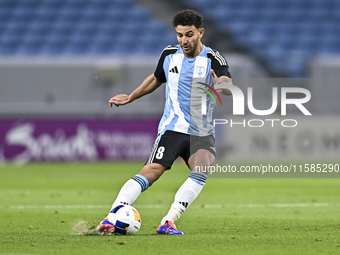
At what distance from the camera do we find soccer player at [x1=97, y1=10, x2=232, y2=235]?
559 cm

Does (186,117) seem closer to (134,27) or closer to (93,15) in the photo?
(134,27)

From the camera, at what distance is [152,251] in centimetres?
451

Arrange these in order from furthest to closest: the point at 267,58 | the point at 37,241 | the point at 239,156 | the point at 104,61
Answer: the point at 267,58 → the point at 104,61 → the point at 239,156 → the point at 37,241

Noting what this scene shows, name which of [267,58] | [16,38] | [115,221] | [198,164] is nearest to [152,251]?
[115,221]

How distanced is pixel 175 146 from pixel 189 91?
518 mm

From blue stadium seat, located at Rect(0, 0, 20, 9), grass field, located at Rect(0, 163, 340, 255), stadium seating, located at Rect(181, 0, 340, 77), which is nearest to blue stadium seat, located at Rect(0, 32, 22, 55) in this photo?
blue stadium seat, located at Rect(0, 0, 20, 9)

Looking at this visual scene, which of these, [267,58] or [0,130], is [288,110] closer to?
[267,58]

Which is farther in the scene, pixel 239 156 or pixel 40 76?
pixel 40 76

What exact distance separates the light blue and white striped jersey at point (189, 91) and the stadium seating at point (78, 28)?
50.5ft

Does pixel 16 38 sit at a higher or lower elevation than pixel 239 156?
higher

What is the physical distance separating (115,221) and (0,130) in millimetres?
11883

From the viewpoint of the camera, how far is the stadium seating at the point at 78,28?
21453 millimetres

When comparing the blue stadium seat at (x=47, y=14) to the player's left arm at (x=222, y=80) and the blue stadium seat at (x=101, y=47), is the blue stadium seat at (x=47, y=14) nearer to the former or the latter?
the blue stadium seat at (x=101, y=47)

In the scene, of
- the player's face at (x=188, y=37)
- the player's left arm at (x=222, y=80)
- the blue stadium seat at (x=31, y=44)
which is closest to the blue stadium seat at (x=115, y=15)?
the blue stadium seat at (x=31, y=44)
